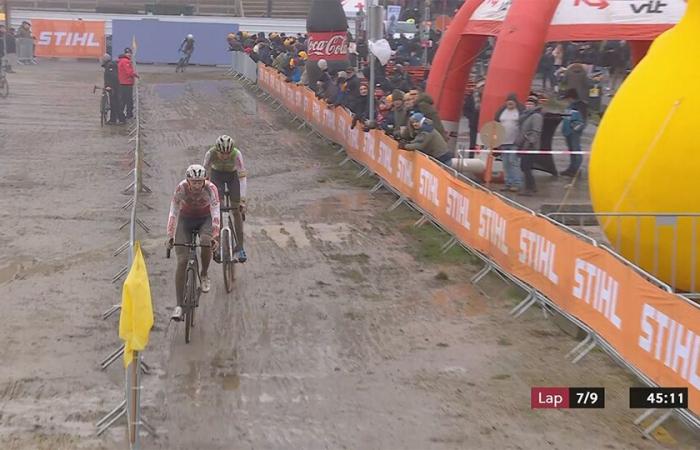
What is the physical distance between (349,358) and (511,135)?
30.0 feet

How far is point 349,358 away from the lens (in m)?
9.48

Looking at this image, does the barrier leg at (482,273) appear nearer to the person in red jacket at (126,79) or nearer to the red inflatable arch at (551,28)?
the red inflatable arch at (551,28)

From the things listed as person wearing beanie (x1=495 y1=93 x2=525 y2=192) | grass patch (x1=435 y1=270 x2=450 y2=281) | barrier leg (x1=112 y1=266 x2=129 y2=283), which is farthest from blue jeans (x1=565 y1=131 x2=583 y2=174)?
barrier leg (x1=112 y1=266 x2=129 y2=283)

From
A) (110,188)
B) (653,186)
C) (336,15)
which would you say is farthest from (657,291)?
(336,15)

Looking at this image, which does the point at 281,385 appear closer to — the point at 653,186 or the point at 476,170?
the point at 653,186

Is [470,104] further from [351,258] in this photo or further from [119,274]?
[119,274]

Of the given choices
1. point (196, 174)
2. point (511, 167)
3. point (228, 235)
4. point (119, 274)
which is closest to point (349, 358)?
point (196, 174)

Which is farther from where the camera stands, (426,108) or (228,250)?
(426,108)

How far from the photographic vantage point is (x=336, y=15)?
29422mm

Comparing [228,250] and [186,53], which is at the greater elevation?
[186,53]

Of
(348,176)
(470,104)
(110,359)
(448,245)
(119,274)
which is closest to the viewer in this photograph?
(110,359)

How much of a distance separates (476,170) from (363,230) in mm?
3838

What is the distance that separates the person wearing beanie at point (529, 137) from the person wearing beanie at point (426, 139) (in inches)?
81.4

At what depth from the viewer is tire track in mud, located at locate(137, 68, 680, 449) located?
7711 mm
